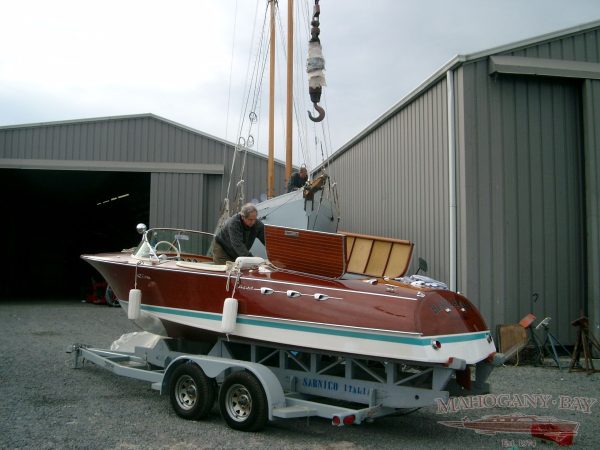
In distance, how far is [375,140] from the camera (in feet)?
42.7

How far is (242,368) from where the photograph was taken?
5.02 metres

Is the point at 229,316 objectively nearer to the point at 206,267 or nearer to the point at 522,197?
the point at 206,267

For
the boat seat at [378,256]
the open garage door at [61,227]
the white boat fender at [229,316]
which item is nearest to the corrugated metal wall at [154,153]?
the open garage door at [61,227]

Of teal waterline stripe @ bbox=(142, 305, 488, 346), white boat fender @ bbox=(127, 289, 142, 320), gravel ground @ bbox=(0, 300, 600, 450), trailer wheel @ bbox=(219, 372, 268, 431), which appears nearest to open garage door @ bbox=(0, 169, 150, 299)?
gravel ground @ bbox=(0, 300, 600, 450)

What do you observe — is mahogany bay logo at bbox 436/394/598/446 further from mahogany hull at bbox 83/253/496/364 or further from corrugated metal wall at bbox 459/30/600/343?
corrugated metal wall at bbox 459/30/600/343

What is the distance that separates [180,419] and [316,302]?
5.84ft

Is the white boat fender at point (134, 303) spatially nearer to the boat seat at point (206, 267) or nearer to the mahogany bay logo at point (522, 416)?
the boat seat at point (206, 267)

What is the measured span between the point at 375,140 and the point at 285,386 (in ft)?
28.0

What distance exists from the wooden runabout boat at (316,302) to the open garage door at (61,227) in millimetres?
13713

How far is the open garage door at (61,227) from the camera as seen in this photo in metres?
21.1

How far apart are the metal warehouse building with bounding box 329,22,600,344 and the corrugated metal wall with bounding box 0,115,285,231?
26.3 ft

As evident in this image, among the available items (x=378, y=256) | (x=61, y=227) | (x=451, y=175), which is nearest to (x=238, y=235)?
(x=378, y=256)

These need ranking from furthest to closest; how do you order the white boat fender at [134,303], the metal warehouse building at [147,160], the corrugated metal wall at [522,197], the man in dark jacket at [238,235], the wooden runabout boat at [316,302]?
the metal warehouse building at [147,160] → the corrugated metal wall at [522,197] → the man in dark jacket at [238,235] → the white boat fender at [134,303] → the wooden runabout boat at [316,302]

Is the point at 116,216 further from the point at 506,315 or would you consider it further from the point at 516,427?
the point at 516,427
